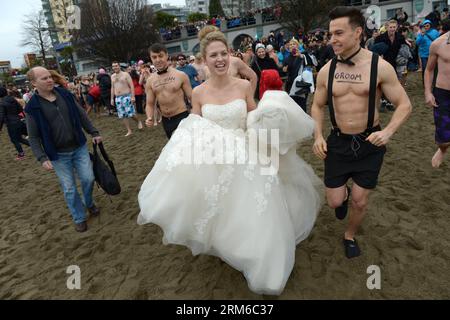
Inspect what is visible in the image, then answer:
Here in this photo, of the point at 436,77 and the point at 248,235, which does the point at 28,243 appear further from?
the point at 436,77

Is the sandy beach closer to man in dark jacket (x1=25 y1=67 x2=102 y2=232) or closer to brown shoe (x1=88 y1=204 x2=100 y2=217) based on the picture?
brown shoe (x1=88 y1=204 x2=100 y2=217)

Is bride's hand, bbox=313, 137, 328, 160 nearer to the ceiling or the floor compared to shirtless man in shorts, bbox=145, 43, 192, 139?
nearer to the floor

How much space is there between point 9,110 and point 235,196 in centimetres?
843

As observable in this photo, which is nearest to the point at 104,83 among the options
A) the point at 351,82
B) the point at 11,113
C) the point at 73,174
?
the point at 11,113

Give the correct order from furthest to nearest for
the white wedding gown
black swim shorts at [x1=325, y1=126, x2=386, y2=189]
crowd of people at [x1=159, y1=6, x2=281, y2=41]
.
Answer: crowd of people at [x1=159, y1=6, x2=281, y2=41] < black swim shorts at [x1=325, y1=126, x2=386, y2=189] < the white wedding gown

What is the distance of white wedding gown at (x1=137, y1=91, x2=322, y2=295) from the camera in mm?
2453

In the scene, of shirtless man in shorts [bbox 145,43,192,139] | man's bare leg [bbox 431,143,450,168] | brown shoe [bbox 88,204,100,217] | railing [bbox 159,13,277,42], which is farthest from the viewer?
railing [bbox 159,13,277,42]

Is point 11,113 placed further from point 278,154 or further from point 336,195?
point 336,195

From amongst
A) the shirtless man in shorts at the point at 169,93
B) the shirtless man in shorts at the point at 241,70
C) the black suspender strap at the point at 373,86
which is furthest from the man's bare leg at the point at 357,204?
the shirtless man in shorts at the point at 241,70

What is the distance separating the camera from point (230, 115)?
3008 mm

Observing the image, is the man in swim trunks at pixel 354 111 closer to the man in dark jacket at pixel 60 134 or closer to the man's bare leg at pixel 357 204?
the man's bare leg at pixel 357 204

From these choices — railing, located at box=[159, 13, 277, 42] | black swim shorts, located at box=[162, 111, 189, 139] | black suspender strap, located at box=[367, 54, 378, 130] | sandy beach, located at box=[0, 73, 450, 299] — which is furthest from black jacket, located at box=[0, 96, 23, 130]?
railing, located at box=[159, 13, 277, 42]

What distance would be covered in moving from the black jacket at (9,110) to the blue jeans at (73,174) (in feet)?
17.7

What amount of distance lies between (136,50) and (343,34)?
40.4m
